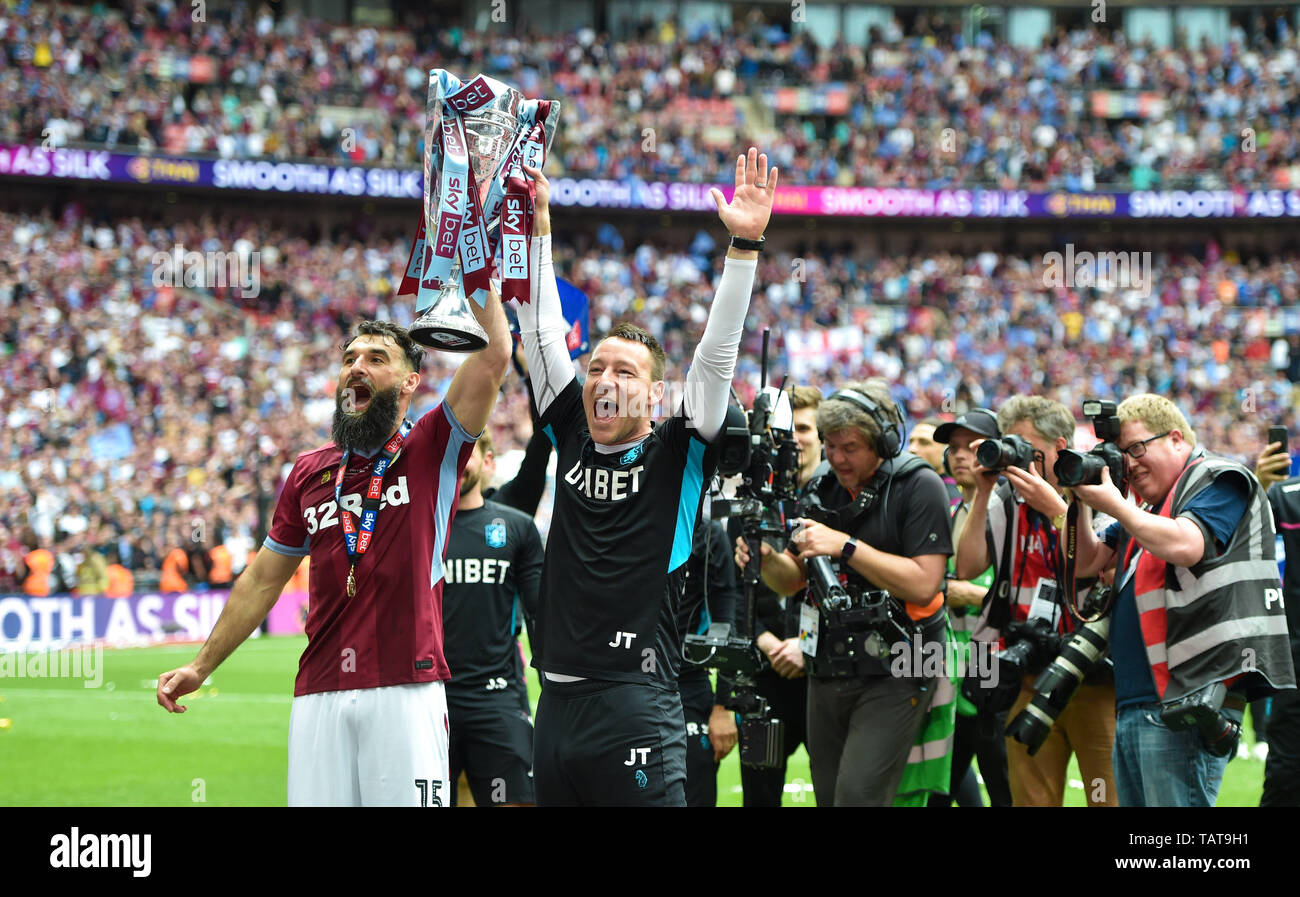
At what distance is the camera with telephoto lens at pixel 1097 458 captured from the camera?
416 centimetres

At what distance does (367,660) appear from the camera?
3980mm

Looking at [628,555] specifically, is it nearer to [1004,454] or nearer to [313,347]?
[1004,454]

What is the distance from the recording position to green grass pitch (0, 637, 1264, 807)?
28.8 ft

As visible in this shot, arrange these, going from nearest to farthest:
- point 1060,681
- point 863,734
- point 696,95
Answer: point 1060,681 → point 863,734 → point 696,95

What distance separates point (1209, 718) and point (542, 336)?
2609mm

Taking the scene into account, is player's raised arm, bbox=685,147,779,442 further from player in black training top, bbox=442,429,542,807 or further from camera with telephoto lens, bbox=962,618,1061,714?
camera with telephoto lens, bbox=962,618,1061,714

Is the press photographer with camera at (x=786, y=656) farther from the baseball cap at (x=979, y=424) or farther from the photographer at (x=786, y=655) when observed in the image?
the baseball cap at (x=979, y=424)

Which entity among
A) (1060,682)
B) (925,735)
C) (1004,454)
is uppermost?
(1004,454)

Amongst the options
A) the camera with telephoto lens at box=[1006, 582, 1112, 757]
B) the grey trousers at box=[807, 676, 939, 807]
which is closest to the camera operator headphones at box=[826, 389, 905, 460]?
the grey trousers at box=[807, 676, 939, 807]

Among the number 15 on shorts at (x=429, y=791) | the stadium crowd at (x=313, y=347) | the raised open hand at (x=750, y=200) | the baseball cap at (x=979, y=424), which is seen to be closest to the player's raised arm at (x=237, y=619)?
the number 15 on shorts at (x=429, y=791)

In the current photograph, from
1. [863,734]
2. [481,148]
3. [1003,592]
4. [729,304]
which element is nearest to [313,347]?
[1003,592]

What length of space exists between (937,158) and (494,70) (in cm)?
1157

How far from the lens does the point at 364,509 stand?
13.5 feet

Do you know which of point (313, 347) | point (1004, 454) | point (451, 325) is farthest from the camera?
point (313, 347)
